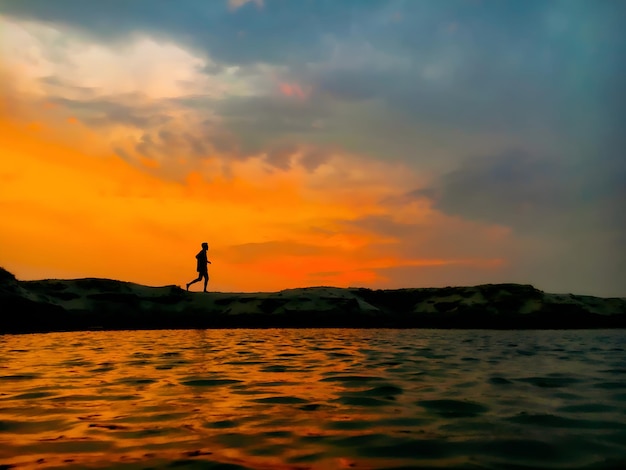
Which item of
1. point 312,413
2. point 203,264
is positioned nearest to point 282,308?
point 203,264

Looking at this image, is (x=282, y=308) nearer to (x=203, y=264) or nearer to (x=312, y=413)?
(x=203, y=264)

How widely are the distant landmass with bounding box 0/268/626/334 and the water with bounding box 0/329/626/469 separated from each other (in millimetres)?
11437

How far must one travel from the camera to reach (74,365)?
9508 mm

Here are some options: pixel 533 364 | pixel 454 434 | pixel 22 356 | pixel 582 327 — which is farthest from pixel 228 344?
pixel 582 327

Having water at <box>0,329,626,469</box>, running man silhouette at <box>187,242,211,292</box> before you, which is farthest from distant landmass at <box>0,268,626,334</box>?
water at <box>0,329,626,469</box>

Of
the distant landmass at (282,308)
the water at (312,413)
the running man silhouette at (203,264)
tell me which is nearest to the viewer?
the water at (312,413)

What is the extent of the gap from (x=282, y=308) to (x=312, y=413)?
754 inches

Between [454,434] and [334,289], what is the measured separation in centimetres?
2311

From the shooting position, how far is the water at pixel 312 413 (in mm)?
3982

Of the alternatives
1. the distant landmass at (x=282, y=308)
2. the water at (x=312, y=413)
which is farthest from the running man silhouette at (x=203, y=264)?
the water at (x=312, y=413)

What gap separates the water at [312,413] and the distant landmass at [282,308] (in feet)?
37.5

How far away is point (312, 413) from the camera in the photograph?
548 centimetres

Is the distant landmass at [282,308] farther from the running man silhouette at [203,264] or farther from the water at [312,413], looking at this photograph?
the water at [312,413]

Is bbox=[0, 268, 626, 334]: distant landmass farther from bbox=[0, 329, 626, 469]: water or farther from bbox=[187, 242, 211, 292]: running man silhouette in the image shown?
bbox=[0, 329, 626, 469]: water
